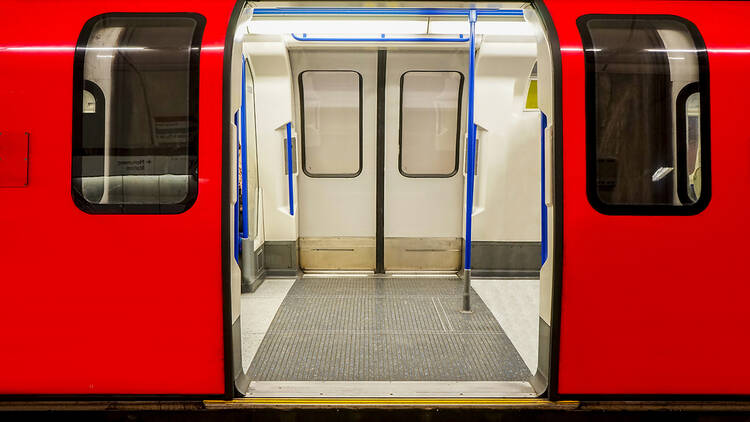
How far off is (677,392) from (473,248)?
3000mm

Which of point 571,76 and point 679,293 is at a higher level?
point 571,76

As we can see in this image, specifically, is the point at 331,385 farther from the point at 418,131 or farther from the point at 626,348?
the point at 418,131

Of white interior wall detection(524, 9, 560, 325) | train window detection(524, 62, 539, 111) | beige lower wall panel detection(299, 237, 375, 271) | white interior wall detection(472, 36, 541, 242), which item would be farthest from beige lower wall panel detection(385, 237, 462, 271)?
white interior wall detection(524, 9, 560, 325)

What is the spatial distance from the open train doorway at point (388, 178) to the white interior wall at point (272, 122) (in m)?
0.01

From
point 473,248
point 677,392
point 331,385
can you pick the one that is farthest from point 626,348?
point 473,248

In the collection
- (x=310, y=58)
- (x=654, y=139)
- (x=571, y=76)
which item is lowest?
(x=654, y=139)

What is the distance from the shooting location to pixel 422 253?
5.70 meters

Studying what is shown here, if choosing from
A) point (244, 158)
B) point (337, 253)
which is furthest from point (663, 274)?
point (337, 253)

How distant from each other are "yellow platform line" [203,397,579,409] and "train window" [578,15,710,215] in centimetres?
101

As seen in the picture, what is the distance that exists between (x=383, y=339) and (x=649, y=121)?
86.8 inches

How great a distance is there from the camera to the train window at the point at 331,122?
18.2 ft

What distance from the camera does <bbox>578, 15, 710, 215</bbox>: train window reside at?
7.57ft

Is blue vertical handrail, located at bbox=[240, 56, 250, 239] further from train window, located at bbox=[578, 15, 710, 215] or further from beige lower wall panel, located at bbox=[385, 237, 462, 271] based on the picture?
train window, located at bbox=[578, 15, 710, 215]

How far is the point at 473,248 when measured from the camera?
532 centimetres
